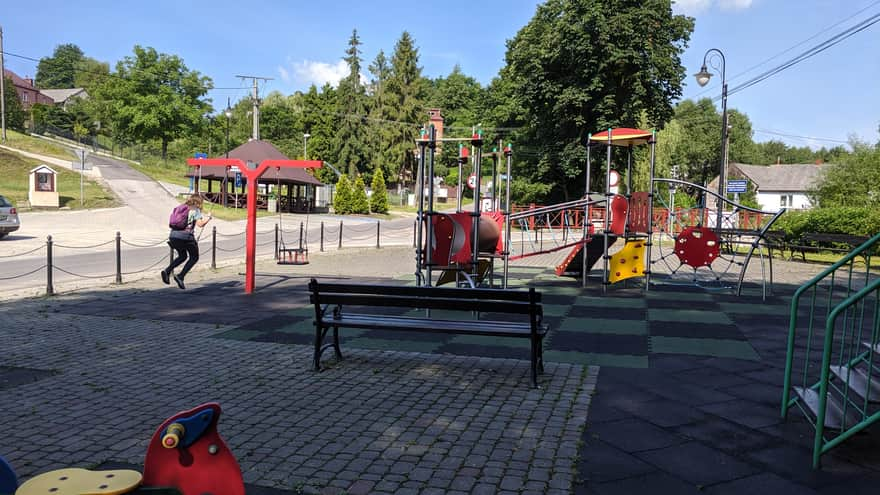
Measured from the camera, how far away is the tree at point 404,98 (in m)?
72.0

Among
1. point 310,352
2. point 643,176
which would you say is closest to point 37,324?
point 310,352

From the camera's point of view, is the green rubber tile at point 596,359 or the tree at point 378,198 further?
the tree at point 378,198

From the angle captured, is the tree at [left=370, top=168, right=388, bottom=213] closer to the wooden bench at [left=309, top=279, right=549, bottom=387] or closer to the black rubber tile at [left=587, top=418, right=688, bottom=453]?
the wooden bench at [left=309, top=279, right=549, bottom=387]

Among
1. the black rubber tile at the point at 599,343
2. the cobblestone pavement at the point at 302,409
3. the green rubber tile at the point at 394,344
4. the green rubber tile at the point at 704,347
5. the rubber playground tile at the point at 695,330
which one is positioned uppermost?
the rubber playground tile at the point at 695,330

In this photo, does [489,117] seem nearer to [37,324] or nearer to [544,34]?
[544,34]

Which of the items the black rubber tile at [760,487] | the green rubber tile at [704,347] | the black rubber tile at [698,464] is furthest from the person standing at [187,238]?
the black rubber tile at [760,487]

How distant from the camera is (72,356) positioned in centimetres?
710

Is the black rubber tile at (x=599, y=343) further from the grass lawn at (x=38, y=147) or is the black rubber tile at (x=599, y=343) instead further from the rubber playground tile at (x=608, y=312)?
the grass lawn at (x=38, y=147)

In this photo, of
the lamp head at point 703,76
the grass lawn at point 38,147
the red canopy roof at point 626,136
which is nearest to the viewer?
the red canopy roof at point 626,136

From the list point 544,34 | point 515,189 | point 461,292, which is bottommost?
point 461,292

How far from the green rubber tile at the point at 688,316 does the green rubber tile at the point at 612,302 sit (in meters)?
0.53

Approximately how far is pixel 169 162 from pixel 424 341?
66746 mm

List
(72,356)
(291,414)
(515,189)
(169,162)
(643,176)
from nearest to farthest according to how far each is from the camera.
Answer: (291,414) < (72,356) < (643,176) < (515,189) < (169,162)

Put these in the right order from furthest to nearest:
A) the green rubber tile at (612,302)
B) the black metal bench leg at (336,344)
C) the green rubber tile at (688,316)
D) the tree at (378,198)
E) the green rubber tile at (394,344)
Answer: the tree at (378,198)
the green rubber tile at (612,302)
the green rubber tile at (688,316)
the green rubber tile at (394,344)
the black metal bench leg at (336,344)
